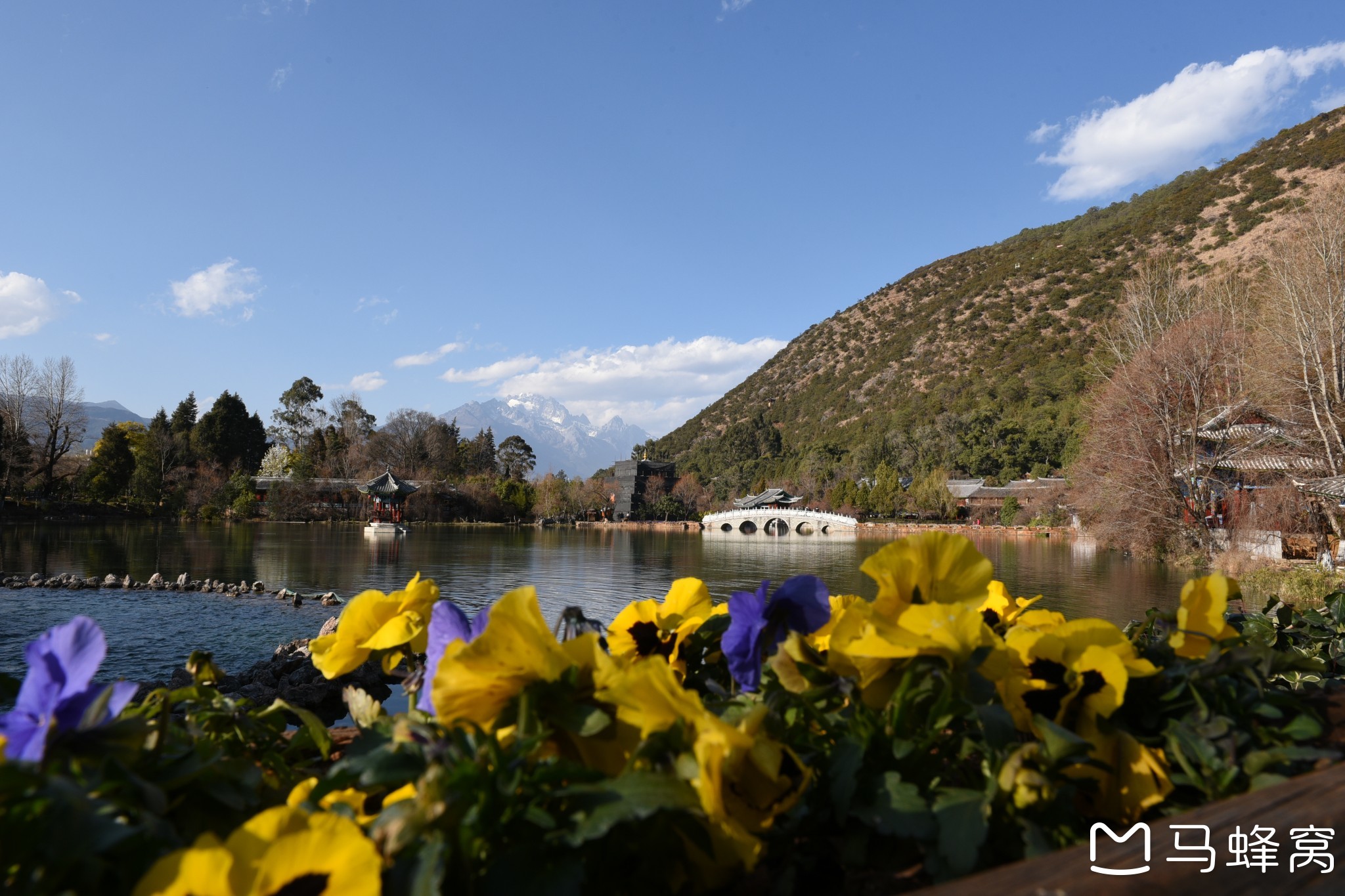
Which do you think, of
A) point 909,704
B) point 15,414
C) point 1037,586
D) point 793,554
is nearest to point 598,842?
point 909,704

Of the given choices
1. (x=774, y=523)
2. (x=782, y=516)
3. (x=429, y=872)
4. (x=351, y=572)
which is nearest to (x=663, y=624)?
(x=429, y=872)

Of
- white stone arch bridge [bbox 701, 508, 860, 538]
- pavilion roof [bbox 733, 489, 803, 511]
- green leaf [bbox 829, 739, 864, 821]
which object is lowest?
white stone arch bridge [bbox 701, 508, 860, 538]

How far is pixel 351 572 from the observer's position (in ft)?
56.2

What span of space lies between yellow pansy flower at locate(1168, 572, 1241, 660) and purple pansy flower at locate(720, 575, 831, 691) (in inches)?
14.5

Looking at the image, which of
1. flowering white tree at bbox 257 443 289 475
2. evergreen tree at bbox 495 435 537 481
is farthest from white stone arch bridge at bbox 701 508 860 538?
flowering white tree at bbox 257 443 289 475

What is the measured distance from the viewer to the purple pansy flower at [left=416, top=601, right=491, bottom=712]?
0.65 metres

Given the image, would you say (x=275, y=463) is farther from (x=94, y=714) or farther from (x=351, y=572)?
(x=94, y=714)

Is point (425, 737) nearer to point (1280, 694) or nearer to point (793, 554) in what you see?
point (1280, 694)

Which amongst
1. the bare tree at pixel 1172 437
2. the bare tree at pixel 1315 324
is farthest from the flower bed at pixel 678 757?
the bare tree at pixel 1172 437

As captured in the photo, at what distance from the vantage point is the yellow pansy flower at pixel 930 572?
2.18ft

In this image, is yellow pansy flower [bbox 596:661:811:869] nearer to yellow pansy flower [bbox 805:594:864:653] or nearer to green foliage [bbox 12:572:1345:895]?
green foliage [bbox 12:572:1345:895]

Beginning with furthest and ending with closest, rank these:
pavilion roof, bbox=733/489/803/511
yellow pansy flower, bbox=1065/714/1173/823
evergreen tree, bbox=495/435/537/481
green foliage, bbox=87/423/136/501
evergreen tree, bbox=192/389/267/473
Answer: evergreen tree, bbox=495/435/537/481, pavilion roof, bbox=733/489/803/511, evergreen tree, bbox=192/389/267/473, green foliage, bbox=87/423/136/501, yellow pansy flower, bbox=1065/714/1173/823

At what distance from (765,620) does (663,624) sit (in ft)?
0.73

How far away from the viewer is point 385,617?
87 centimetres
